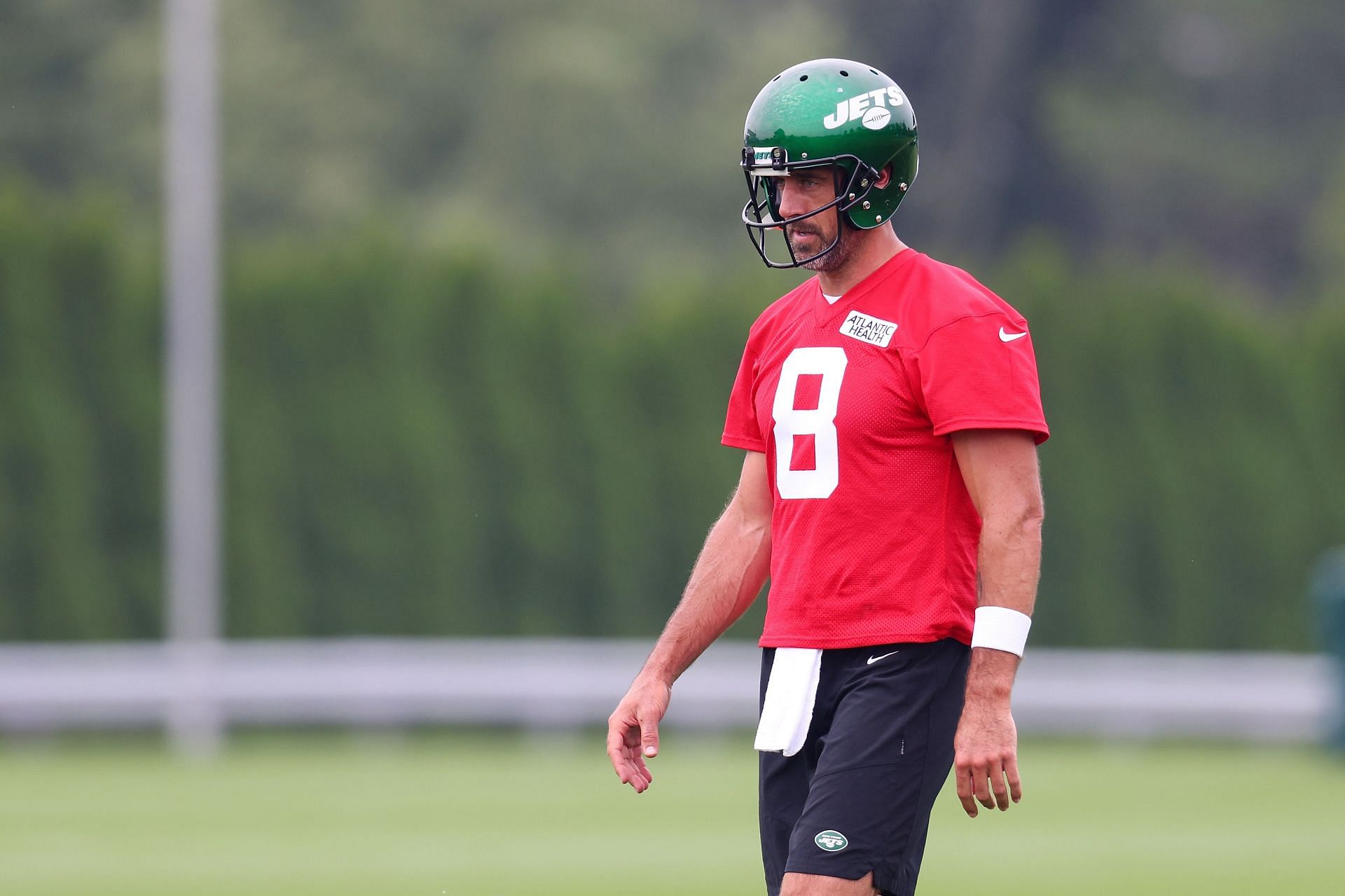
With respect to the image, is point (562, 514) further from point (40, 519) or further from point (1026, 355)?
point (1026, 355)

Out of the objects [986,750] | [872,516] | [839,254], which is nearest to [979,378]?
[872,516]

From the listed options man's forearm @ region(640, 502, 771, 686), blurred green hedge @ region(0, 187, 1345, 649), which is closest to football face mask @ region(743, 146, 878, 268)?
man's forearm @ region(640, 502, 771, 686)

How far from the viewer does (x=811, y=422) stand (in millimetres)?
5664

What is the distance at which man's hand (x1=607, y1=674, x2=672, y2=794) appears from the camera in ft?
19.2

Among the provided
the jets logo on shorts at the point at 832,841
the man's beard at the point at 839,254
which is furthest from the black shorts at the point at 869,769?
the man's beard at the point at 839,254

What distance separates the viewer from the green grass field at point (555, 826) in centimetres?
1125

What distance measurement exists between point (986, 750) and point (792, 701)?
0.56 m

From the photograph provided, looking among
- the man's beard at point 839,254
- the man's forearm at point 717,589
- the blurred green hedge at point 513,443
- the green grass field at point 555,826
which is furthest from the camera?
the blurred green hedge at point 513,443

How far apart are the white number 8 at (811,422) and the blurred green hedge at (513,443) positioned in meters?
16.0

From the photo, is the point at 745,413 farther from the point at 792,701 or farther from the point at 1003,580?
the point at 1003,580

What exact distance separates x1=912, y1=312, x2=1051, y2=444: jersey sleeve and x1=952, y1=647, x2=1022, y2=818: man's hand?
1.71ft

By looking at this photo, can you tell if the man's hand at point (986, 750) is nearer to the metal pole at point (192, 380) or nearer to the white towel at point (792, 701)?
the white towel at point (792, 701)

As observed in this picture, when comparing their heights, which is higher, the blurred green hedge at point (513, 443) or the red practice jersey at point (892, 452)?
the red practice jersey at point (892, 452)

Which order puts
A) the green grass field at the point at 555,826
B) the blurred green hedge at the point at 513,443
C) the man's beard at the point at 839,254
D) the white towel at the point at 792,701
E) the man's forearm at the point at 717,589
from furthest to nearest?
the blurred green hedge at the point at 513,443, the green grass field at the point at 555,826, the man's forearm at the point at 717,589, the man's beard at the point at 839,254, the white towel at the point at 792,701
